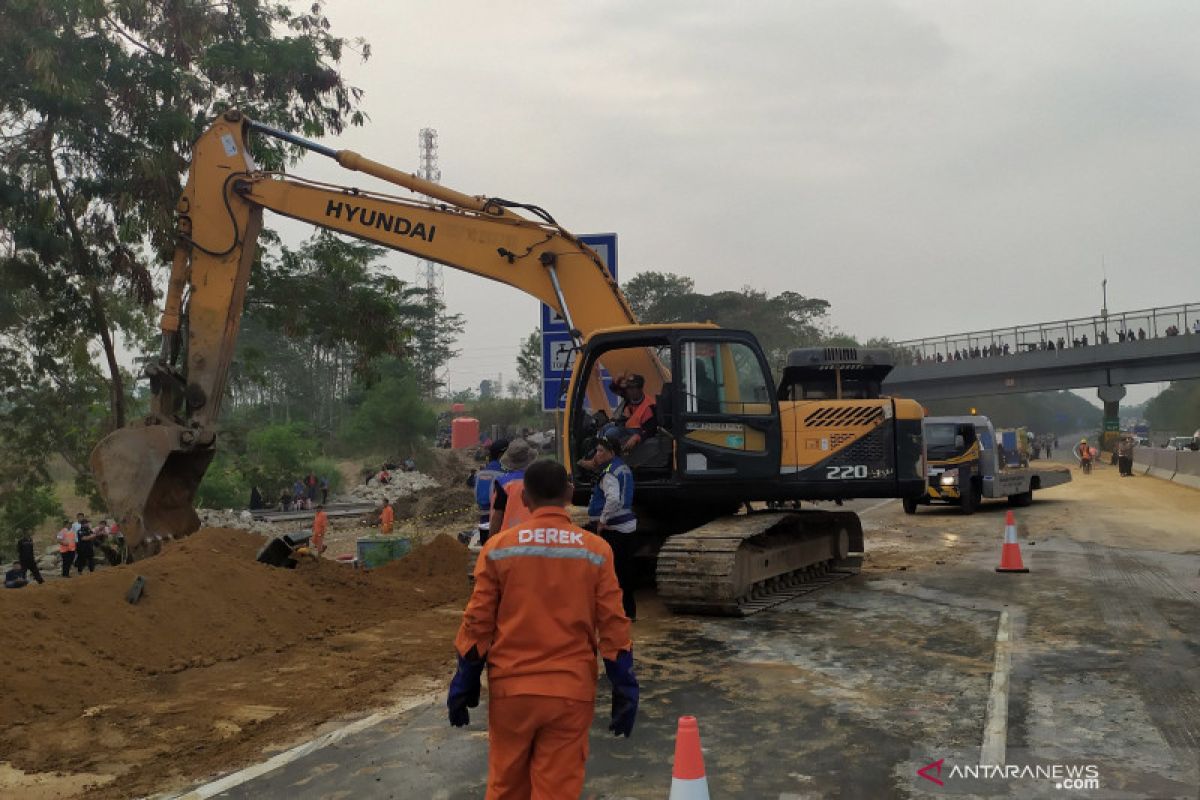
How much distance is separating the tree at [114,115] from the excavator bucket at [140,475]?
7.01 meters

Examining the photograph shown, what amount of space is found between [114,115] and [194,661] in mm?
12020

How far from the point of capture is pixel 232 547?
1115 cm

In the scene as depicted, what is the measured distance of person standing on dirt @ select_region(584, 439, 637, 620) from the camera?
→ 345 inches

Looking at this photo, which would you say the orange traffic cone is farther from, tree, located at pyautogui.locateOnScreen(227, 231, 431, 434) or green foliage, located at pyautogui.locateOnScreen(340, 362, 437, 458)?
green foliage, located at pyautogui.locateOnScreen(340, 362, 437, 458)

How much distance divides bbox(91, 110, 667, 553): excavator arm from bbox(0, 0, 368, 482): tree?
5.16 metres

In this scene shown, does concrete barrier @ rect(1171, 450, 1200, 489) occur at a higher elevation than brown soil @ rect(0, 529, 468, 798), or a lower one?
higher

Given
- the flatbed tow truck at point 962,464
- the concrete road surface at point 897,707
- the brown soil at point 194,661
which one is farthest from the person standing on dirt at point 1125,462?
the brown soil at point 194,661

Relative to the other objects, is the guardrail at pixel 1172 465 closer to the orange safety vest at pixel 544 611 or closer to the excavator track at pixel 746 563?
the excavator track at pixel 746 563

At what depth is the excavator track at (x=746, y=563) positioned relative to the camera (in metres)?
9.68

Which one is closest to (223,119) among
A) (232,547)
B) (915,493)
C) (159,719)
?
(232,547)

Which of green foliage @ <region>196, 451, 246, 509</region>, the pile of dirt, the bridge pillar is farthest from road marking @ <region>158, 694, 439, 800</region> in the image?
the bridge pillar

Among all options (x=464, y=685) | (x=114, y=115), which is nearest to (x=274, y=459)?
(x=114, y=115)

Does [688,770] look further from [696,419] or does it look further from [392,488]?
[392,488]

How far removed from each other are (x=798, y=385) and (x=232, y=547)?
777 cm
